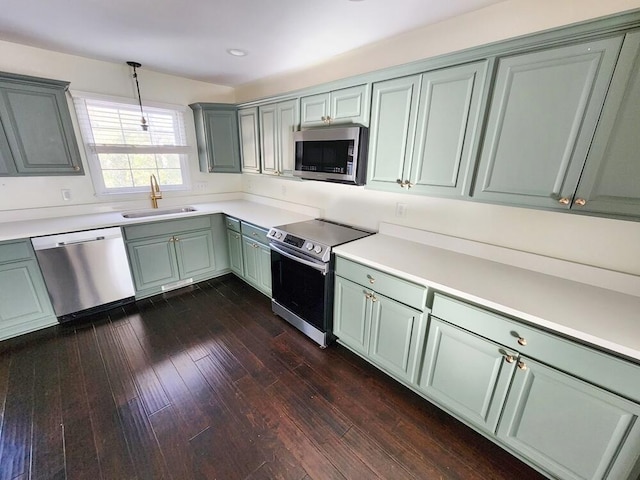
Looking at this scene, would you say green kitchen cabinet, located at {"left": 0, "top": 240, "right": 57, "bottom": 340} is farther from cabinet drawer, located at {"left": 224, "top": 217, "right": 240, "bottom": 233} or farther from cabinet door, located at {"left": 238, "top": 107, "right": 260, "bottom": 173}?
cabinet door, located at {"left": 238, "top": 107, "right": 260, "bottom": 173}

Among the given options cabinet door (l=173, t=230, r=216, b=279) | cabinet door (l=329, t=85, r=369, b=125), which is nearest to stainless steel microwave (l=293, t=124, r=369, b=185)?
cabinet door (l=329, t=85, r=369, b=125)

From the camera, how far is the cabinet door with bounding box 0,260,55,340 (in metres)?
2.16

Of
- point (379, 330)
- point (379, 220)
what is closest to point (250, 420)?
point (379, 330)

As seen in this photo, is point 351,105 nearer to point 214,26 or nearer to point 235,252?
point 214,26

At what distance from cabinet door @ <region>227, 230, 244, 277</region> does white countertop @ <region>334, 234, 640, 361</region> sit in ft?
5.31

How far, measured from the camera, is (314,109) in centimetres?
229

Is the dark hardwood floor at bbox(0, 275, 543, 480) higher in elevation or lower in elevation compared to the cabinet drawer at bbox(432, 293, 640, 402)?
lower

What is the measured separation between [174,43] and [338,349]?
2917 mm

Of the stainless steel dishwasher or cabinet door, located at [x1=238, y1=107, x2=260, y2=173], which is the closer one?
the stainless steel dishwasher

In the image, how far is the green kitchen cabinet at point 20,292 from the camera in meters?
2.13

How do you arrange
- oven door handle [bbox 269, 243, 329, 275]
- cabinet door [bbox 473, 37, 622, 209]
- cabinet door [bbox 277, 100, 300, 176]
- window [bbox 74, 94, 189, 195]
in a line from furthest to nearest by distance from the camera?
window [bbox 74, 94, 189, 195]
cabinet door [bbox 277, 100, 300, 176]
oven door handle [bbox 269, 243, 329, 275]
cabinet door [bbox 473, 37, 622, 209]

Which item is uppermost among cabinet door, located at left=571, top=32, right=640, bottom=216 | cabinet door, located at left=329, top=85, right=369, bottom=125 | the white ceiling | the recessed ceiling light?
the recessed ceiling light

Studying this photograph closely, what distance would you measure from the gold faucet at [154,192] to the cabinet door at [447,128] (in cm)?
301

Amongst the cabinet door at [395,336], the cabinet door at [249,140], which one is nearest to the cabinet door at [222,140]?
the cabinet door at [249,140]
